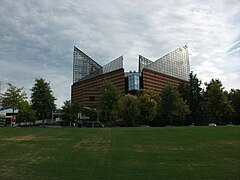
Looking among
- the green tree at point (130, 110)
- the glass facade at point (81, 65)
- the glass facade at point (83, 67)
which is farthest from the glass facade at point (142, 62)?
the green tree at point (130, 110)

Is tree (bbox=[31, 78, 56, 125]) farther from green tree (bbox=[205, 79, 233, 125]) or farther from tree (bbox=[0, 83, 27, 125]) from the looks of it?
green tree (bbox=[205, 79, 233, 125])

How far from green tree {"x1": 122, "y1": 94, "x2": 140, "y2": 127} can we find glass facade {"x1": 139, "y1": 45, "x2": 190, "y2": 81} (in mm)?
69931

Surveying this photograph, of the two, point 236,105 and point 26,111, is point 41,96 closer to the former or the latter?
point 26,111

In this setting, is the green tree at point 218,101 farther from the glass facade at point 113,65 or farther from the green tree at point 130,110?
the glass facade at point 113,65

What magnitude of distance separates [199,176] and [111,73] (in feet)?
410

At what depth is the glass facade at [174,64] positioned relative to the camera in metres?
142

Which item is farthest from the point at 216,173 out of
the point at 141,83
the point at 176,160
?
the point at 141,83

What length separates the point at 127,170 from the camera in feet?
42.0

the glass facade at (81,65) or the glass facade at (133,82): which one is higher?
the glass facade at (81,65)

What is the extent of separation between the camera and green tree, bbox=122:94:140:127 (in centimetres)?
6397

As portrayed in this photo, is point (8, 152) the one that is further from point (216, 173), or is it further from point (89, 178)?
point (216, 173)

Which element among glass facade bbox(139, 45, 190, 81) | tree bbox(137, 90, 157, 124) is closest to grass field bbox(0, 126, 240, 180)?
tree bbox(137, 90, 157, 124)

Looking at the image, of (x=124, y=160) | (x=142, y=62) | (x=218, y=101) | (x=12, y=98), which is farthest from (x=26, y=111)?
(x=142, y=62)

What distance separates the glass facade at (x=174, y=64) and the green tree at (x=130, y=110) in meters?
69.9
